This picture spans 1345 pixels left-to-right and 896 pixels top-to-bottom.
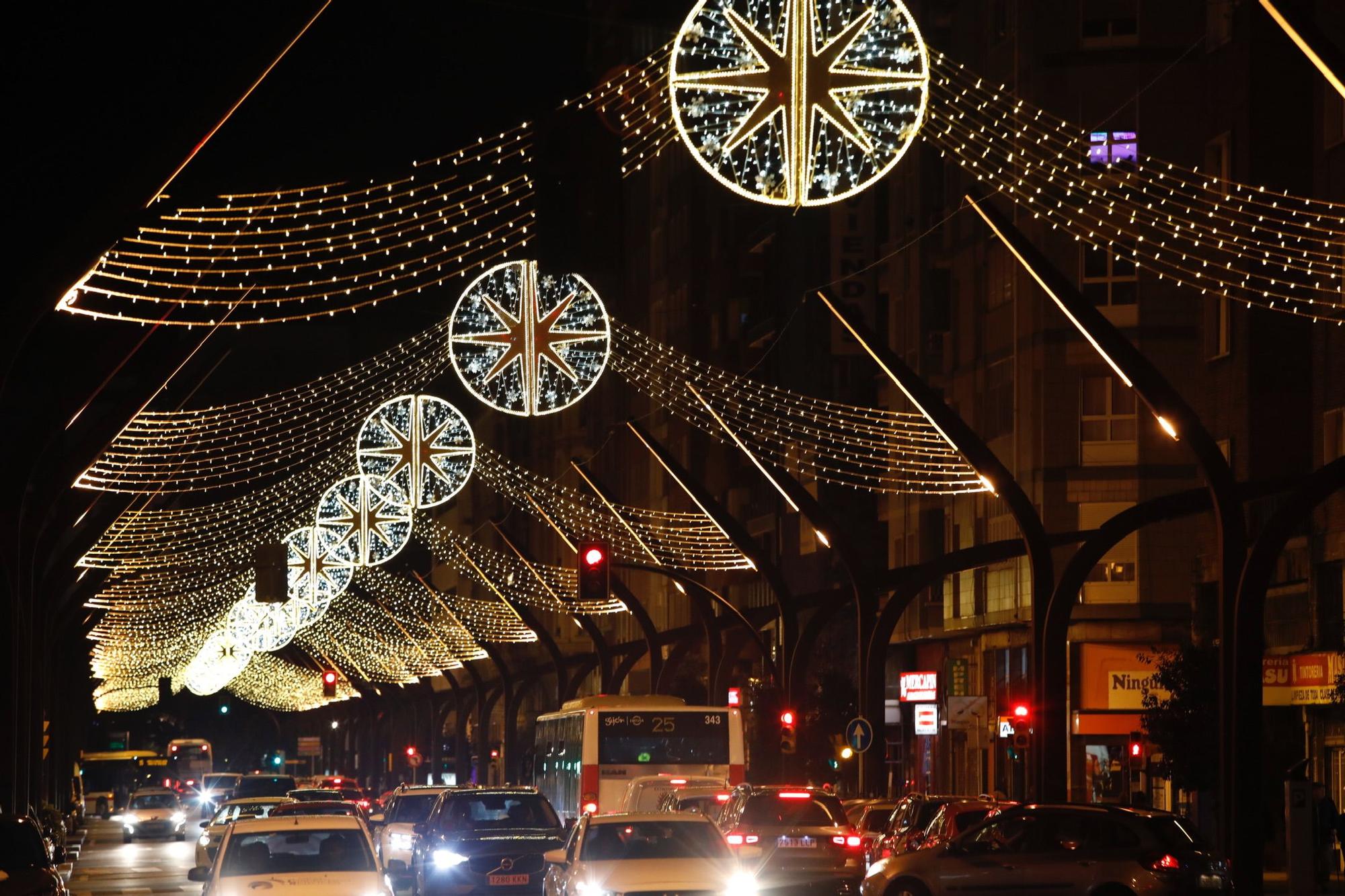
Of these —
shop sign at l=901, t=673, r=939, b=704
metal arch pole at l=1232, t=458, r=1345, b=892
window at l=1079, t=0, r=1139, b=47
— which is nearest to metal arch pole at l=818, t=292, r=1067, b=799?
metal arch pole at l=1232, t=458, r=1345, b=892

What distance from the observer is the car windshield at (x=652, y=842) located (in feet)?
71.6

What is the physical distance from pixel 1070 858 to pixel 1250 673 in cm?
593

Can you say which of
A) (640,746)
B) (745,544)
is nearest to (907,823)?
(640,746)

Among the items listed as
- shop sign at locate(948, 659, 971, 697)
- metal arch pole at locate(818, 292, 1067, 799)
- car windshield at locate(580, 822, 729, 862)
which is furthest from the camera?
shop sign at locate(948, 659, 971, 697)

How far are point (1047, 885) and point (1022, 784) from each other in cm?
3265

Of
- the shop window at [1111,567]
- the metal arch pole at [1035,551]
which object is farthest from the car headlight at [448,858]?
the shop window at [1111,567]

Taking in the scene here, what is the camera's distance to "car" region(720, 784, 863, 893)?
2909 cm

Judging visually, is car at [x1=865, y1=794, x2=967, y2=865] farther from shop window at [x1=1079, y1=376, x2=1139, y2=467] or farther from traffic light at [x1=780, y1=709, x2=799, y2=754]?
shop window at [x1=1079, y1=376, x2=1139, y2=467]

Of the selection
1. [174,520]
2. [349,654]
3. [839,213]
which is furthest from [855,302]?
[349,654]

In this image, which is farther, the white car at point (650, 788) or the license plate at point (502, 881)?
the white car at point (650, 788)

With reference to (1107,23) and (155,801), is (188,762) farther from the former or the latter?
(1107,23)

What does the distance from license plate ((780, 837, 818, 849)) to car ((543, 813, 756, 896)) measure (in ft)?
21.7

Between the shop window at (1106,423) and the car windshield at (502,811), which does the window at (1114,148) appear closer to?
the shop window at (1106,423)

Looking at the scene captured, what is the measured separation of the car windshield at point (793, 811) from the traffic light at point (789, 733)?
1763cm
